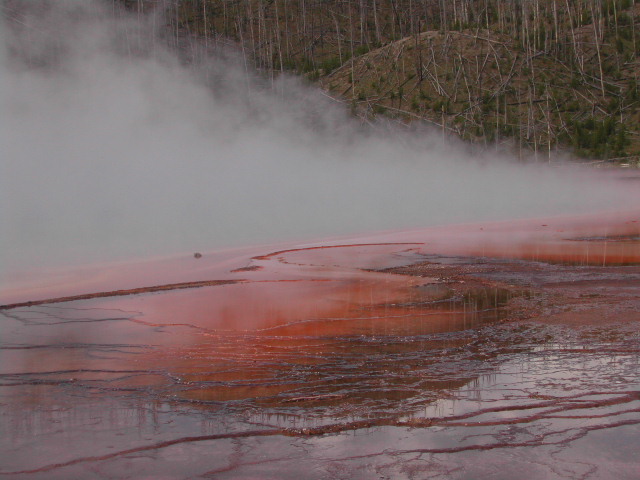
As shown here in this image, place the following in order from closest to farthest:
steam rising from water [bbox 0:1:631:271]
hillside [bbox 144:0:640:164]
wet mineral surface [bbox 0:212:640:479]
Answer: wet mineral surface [bbox 0:212:640:479] < steam rising from water [bbox 0:1:631:271] < hillside [bbox 144:0:640:164]

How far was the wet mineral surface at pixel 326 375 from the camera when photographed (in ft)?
9.90

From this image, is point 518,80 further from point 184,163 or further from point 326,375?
point 326,375

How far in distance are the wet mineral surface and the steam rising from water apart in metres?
3.76

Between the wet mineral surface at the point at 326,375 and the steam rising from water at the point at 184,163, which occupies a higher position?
the steam rising from water at the point at 184,163

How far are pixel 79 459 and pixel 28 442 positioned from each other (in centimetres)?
31

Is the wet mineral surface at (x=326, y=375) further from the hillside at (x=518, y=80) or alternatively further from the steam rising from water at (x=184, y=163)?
the hillside at (x=518, y=80)

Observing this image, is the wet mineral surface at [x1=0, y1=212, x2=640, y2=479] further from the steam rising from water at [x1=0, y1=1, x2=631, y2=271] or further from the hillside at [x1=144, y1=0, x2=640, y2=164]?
the hillside at [x1=144, y1=0, x2=640, y2=164]

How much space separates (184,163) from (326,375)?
19.3m

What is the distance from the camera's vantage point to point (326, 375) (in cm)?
407

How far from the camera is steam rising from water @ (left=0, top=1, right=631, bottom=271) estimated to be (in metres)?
13.3

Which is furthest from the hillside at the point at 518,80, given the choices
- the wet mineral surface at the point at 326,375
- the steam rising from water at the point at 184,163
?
the wet mineral surface at the point at 326,375

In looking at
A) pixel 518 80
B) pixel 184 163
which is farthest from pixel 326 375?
pixel 518 80

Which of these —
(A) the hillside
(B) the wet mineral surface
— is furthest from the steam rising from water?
(B) the wet mineral surface

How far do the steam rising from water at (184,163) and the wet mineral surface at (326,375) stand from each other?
3.76m
